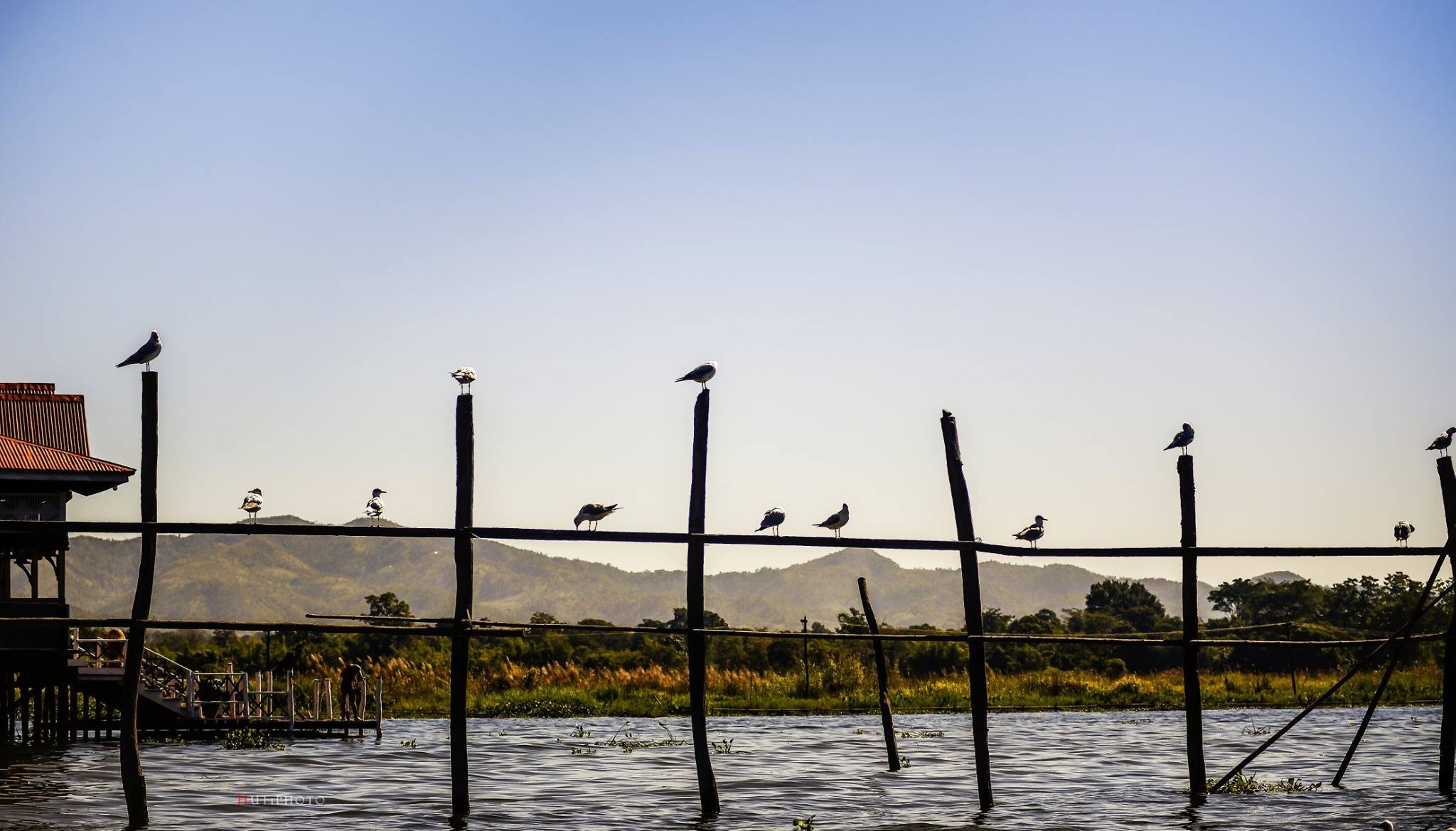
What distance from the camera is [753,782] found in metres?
26.0

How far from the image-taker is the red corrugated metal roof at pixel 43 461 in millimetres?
28531

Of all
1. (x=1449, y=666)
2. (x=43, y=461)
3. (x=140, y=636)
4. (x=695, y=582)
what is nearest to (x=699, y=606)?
(x=695, y=582)

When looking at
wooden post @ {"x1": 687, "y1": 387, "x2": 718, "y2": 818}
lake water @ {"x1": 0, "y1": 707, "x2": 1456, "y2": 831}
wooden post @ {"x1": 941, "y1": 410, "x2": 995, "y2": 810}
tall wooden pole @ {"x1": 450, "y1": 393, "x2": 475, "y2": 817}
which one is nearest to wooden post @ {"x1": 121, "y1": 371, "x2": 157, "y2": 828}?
lake water @ {"x1": 0, "y1": 707, "x2": 1456, "y2": 831}

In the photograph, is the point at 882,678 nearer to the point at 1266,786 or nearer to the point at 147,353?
the point at 1266,786

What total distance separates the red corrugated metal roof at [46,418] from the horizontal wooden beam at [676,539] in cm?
1629

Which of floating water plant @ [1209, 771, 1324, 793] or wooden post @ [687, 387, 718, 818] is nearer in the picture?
wooden post @ [687, 387, 718, 818]

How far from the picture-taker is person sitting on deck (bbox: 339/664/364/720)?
36.3 m

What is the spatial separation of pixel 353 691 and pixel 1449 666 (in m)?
25.7

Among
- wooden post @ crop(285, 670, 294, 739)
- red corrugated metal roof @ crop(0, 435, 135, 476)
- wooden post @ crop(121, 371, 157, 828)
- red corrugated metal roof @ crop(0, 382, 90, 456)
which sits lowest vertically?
wooden post @ crop(285, 670, 294, 739)

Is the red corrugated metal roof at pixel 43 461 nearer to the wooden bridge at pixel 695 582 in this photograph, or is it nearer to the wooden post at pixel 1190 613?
the wooden bridge at pixel 695 582

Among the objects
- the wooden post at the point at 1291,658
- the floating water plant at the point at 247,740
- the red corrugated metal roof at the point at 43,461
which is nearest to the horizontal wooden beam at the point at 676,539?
the wooden post at the point at 1291,658

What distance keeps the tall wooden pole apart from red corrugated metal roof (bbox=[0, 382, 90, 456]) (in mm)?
17894

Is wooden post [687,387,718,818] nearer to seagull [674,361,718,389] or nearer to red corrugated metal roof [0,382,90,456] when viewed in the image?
seagull [674,361,718,389]

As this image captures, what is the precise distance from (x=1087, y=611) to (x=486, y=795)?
68923mm
